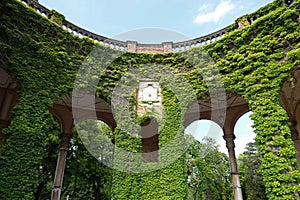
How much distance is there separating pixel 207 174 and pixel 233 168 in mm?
12294

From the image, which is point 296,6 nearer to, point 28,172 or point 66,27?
point 66,27

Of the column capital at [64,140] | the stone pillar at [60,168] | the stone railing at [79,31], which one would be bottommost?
the stone pillar at [60,168]

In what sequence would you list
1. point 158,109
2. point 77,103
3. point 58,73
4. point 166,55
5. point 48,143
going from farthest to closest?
Answer: point 48,143, point 77,103, point 166,55, point 158,109, point 58,73

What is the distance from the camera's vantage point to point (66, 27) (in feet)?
32.4

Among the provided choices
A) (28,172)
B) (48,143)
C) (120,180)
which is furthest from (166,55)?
(48,143)

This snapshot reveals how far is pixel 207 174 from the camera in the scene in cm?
2367

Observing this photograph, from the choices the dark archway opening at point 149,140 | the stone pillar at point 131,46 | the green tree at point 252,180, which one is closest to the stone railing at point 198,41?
the stone pillar at point 131,46

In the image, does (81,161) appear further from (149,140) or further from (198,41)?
(198,41)

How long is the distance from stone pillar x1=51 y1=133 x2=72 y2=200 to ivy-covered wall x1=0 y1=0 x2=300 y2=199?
456 cm

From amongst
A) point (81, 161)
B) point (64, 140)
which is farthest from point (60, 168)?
point (81, 161)

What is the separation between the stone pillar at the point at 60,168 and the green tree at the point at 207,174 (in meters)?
14.9

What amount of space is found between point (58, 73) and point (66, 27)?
262 cm

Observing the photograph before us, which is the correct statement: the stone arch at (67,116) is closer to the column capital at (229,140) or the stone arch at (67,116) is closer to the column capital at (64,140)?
the column capital at (64,140)

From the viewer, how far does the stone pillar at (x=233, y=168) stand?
37.7 feet
